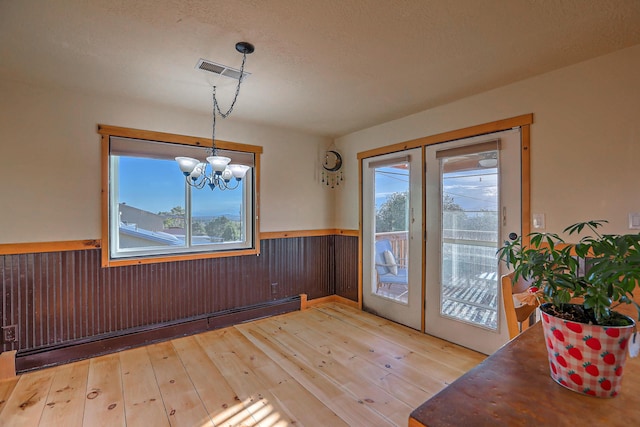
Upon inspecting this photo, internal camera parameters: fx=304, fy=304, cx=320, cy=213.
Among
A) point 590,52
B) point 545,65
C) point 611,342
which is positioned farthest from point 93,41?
point 590,52

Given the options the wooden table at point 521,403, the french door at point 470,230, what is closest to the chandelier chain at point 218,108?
the french door at point 470,230

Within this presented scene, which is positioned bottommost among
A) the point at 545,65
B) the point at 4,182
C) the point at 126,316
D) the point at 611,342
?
the point at 126,316

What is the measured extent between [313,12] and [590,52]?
6.16ft

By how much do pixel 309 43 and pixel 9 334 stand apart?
319 cm

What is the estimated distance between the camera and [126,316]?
2881 mm

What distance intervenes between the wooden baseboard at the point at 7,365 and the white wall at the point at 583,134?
4.28 meters

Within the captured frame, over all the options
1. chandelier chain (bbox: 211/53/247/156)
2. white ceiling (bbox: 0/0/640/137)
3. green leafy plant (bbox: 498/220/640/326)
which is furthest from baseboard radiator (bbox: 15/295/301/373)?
green leafy plant (bbox: 498/220/640/326)

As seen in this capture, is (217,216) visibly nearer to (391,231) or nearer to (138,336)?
(138,336)

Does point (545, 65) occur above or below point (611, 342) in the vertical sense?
above

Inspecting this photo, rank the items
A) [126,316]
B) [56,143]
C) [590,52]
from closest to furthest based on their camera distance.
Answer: [590,52]
[56,143]
[126,316]

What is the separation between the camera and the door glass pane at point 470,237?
2.68 meters

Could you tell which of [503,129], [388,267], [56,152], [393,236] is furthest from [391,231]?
[56,152]

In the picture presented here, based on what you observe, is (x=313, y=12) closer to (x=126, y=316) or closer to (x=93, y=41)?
(x=93, y=41)

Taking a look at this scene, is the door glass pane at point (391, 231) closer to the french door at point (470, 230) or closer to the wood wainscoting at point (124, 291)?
the french door at point (470, 230)
